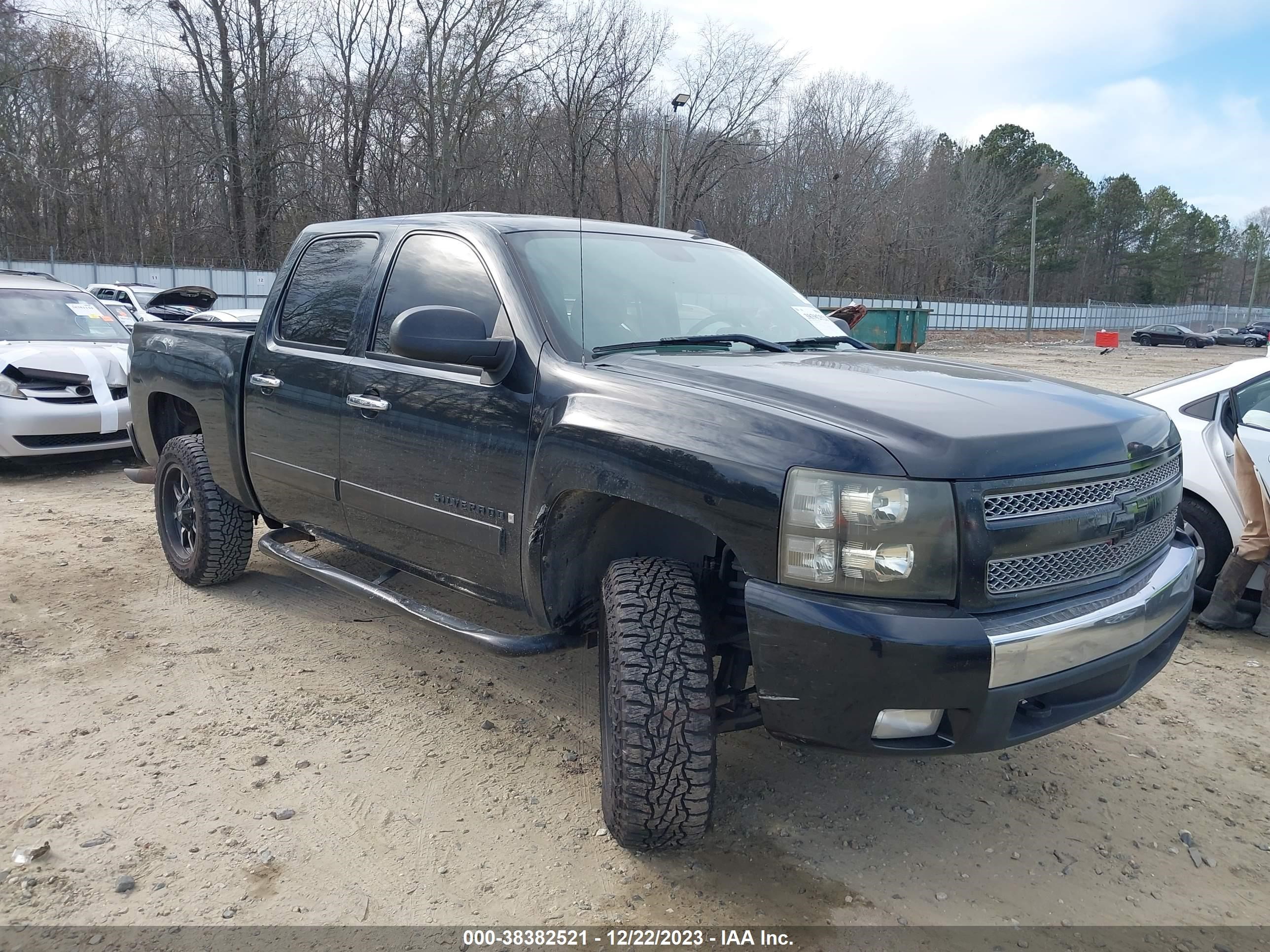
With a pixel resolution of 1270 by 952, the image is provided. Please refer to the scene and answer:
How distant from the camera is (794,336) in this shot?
3.63 metres

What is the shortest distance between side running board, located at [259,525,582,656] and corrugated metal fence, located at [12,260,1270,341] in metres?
1.25

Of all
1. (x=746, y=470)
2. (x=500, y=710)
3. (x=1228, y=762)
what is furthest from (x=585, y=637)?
(x=1228, y=762)

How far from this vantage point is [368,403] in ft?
11.6

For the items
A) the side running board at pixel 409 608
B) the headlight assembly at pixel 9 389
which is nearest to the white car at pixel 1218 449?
the side running board at pixel 409 608

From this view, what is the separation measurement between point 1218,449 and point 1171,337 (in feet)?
180

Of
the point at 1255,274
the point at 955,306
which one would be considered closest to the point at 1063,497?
the point at 955,306

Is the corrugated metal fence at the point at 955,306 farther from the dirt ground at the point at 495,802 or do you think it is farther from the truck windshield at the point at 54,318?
the dirt ground at the point at 495,802

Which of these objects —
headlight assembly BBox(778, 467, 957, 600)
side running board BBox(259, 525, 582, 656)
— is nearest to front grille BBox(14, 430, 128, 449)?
side running board BBox(259, 525, 582, 656)

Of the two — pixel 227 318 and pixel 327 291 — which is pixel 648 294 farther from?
pixel 227 318

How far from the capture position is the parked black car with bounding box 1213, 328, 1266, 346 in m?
54.0

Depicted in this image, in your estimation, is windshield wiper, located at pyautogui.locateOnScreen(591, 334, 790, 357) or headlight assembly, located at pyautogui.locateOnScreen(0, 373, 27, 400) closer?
windshield wiper, located at pyautogui.locateOnScreen(591, 334, 790, 357)

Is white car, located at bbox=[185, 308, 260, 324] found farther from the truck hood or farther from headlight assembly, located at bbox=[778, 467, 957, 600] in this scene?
headlight assembly, located at bbox=[778, 467, 957, 600]

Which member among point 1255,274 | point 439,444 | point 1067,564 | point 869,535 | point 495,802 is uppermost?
point 1255,274

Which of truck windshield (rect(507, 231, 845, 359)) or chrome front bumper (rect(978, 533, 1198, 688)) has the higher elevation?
truck windshield (rect(507, 231, 845, 359))
